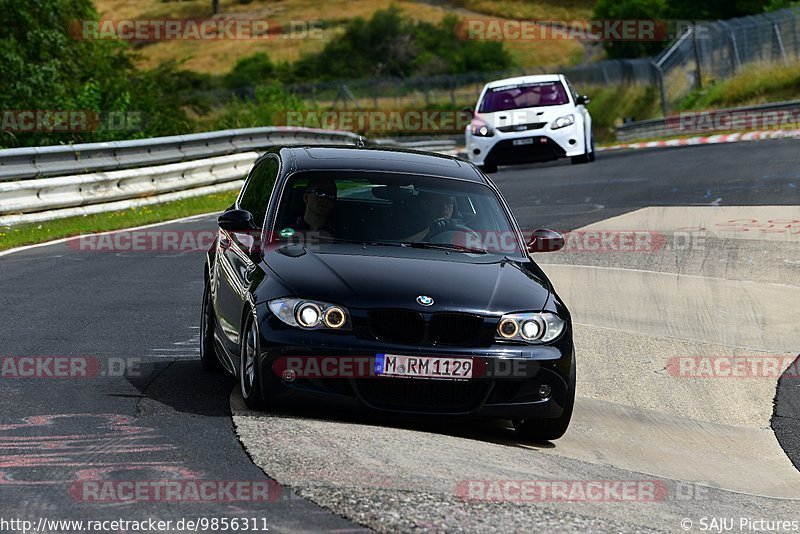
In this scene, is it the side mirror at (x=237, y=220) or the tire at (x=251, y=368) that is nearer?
the tire at (x=251, y=368)

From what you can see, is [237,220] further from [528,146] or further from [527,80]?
[527,80]

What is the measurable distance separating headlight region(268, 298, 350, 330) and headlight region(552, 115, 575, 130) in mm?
19147

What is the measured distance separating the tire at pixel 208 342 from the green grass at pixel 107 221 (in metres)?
7.57

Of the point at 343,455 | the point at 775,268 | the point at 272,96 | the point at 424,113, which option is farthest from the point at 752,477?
the point at 424,113

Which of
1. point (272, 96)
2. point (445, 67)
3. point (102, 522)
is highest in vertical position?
point (102, 522)

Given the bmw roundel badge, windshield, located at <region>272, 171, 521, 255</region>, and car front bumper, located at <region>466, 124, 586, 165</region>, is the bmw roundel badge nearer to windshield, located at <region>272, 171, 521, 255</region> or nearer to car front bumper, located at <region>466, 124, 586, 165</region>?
windshield, located at <region>272, 171, 521, 255</region>

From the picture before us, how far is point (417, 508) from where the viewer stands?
5.71m

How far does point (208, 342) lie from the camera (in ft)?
31.0

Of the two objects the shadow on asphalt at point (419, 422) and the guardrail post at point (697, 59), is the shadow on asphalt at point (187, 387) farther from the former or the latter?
the guardrail post at point (697, 59)

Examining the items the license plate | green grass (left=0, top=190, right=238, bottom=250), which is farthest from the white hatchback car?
the license plate

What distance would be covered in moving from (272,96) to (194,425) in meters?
34.8

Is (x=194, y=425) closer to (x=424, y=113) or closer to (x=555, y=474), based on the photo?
(x=555, y=474)

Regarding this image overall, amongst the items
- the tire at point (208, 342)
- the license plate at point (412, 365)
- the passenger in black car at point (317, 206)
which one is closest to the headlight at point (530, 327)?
the license plate at point (412, 365)

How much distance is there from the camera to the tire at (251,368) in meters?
7.64
